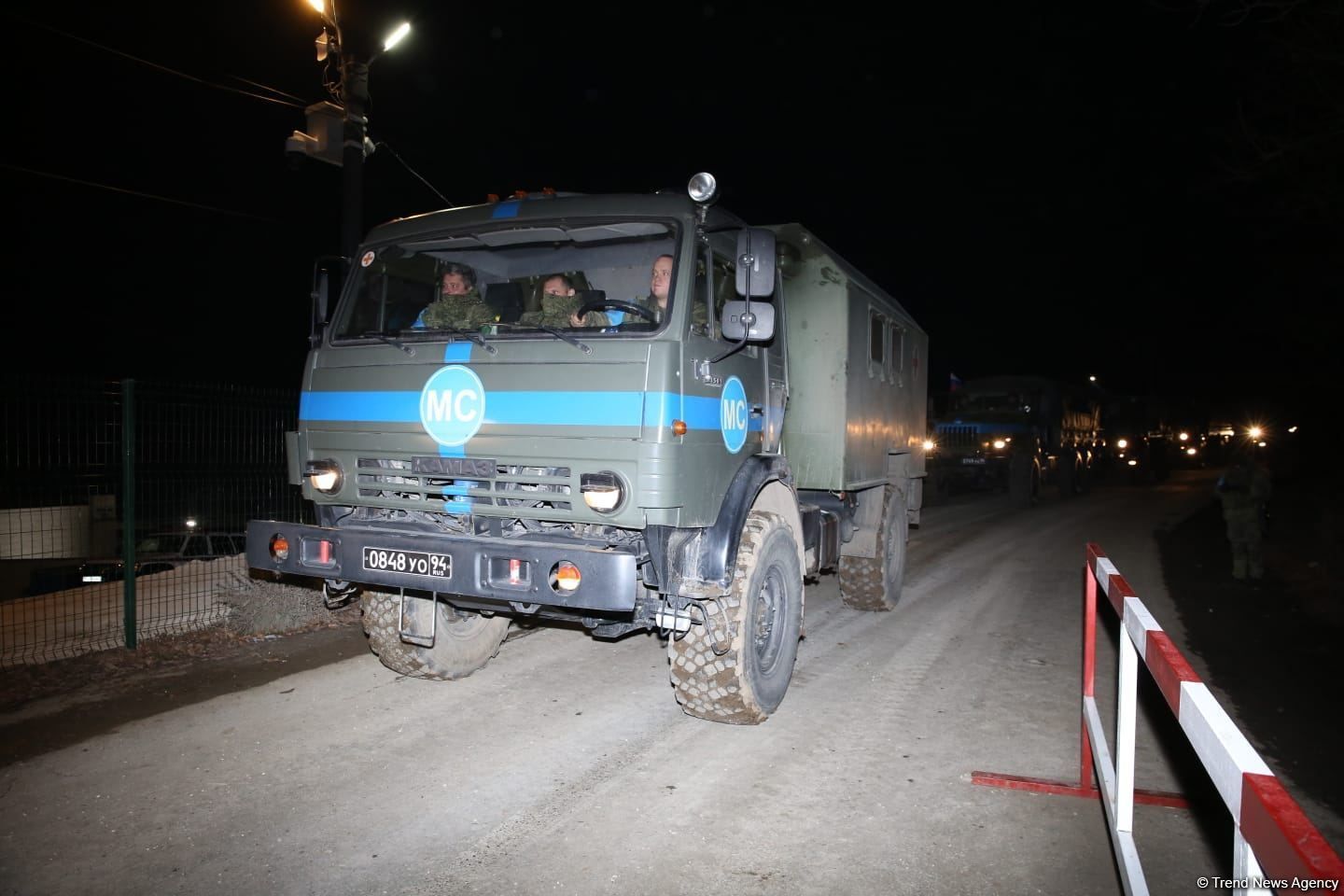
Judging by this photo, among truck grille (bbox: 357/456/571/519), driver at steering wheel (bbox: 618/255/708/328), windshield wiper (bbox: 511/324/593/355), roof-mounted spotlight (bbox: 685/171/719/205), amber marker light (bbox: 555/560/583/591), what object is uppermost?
roof-mounted spotlight (bbox: 685/171/719/205)

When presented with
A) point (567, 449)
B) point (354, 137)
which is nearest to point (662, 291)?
point (567, 449)

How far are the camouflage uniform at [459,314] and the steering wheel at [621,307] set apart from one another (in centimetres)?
60

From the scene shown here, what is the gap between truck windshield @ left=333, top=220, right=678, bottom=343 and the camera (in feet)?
14.1

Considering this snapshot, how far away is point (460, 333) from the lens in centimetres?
430

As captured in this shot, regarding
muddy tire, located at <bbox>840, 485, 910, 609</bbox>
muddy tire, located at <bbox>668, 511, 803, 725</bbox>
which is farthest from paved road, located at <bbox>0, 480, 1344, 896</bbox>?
muddy tire, located at <bbox>840, 485, 910, 609</bbox>

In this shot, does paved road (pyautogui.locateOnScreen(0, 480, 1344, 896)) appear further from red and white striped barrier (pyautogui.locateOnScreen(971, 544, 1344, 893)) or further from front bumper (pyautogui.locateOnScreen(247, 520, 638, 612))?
front bumper (pyautogui.locateOnScreen(247, 520, 638, 612))

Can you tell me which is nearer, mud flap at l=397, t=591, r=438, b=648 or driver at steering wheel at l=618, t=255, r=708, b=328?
driver at steering wheel at l=618, t=255, r=708, b=328

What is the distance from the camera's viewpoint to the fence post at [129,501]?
595 centimetres

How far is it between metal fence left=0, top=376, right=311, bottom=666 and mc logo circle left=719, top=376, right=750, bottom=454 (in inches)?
179

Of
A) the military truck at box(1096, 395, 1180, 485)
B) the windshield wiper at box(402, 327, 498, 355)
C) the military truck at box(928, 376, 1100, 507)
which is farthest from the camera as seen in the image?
the military truck at box(1096, 395, 1180, 485)

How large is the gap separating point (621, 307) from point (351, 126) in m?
5.23

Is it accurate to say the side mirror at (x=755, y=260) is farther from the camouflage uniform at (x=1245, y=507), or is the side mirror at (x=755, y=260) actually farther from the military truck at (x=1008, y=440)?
the military truck at (x=1008, y=440)

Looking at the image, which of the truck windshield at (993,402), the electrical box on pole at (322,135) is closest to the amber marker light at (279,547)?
the electrical box on pole at (322,135)

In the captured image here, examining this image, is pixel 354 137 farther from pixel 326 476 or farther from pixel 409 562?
pixel 409 562
